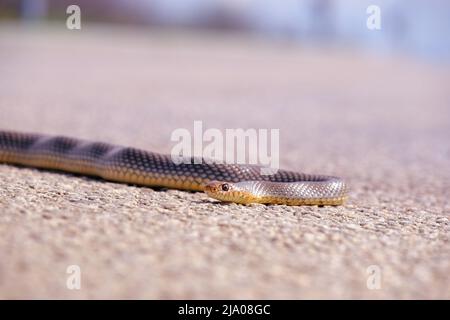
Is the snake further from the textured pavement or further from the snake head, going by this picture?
the textured pavement

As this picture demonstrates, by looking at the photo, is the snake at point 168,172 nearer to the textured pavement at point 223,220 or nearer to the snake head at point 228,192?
the snake head at point 228,192

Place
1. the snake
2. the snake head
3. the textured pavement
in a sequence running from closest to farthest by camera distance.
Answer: the textured pavement, the snake head, the snake

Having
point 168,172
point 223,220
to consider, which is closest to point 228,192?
point 223,220

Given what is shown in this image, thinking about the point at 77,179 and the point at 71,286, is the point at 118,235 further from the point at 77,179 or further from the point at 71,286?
the point at 77,179

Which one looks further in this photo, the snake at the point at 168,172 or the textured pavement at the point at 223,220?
the snake at the point at 168,172

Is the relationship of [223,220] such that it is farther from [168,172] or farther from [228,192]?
[168,172]

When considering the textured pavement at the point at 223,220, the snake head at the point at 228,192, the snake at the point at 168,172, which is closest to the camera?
the textured pavement at the point at 223,220

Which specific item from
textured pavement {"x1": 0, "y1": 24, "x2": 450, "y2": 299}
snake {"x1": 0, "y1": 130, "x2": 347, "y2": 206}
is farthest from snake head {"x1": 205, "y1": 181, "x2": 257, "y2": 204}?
textured pavement {"x1": 0, "y1": 24, "x2": 450, "y2": 299}

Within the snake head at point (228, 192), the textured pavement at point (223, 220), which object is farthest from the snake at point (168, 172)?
the textured pavement at point (223, 220)

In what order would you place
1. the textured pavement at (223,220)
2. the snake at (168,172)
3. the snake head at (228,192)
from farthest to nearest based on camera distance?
the snake at (168,172)
the snake head at (228,192)
the textured pavement at (223,220)
